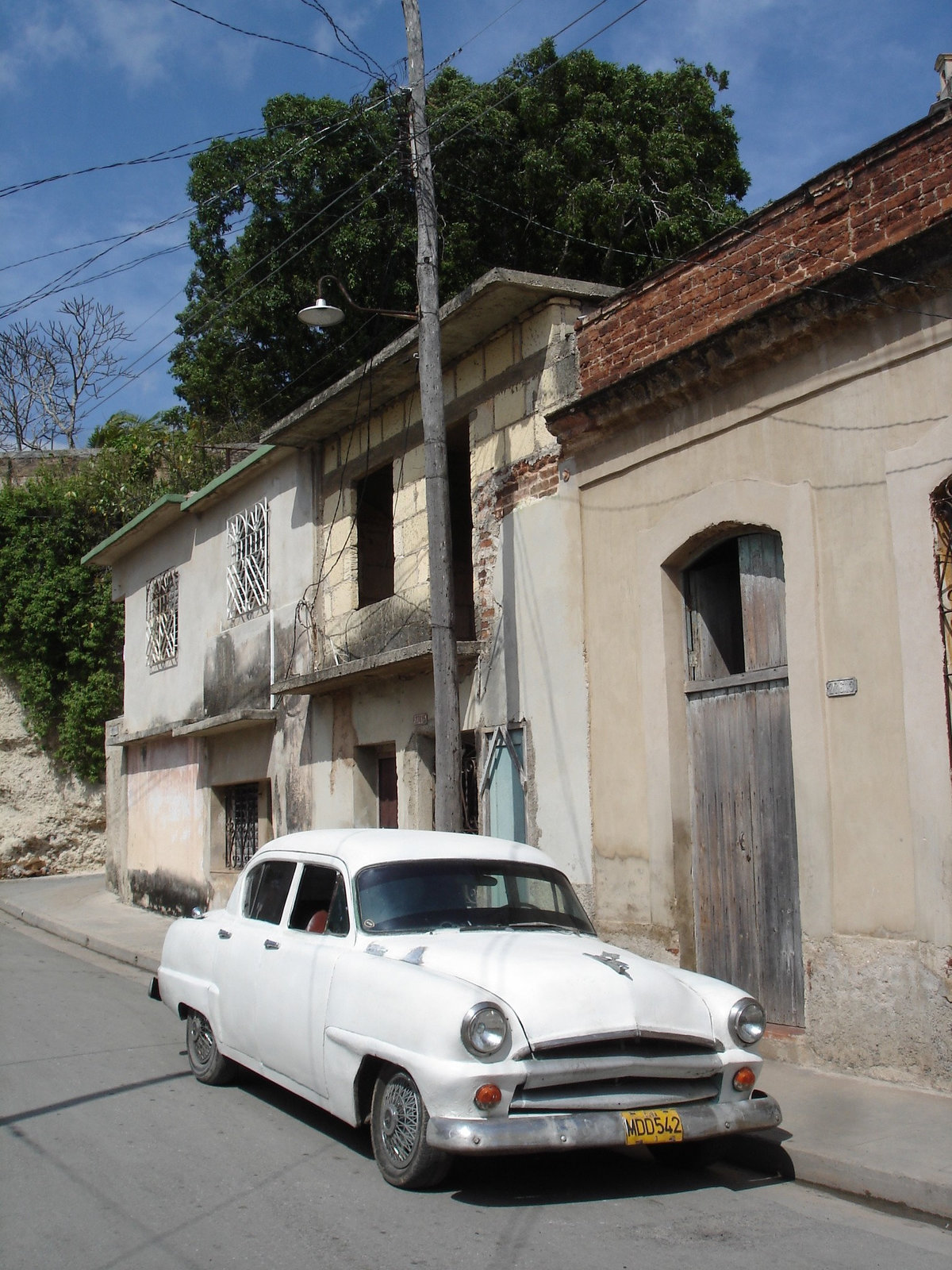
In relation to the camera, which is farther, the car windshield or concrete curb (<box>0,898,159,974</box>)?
concrete curb (<box>0,898,159,974</box>)

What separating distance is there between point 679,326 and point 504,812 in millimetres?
4458

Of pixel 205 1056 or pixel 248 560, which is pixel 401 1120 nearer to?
pixel 205 1056

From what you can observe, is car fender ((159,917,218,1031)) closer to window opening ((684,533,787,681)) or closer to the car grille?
the car grille

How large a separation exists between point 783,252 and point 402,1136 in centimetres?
614

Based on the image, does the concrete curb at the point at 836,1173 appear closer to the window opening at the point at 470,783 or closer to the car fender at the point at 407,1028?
the car fender at the point at 407,1028

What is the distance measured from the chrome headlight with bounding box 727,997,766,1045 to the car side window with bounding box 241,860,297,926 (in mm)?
2568

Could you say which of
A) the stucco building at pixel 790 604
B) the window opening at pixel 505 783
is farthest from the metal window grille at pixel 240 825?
the stucco building at pixel 790 604

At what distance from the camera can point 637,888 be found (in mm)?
9078

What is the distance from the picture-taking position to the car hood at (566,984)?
487 centimetres

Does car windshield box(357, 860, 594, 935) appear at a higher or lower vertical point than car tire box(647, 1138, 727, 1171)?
higher

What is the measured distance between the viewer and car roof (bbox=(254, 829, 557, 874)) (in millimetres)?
6215

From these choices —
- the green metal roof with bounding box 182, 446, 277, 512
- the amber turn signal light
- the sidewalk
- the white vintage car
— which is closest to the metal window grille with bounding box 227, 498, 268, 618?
the green metal roof with bounding box 182, 446, 277, 512

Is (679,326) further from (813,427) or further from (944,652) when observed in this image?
(944,652)

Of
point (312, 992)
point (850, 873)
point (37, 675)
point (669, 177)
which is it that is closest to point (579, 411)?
point (850, 873)
